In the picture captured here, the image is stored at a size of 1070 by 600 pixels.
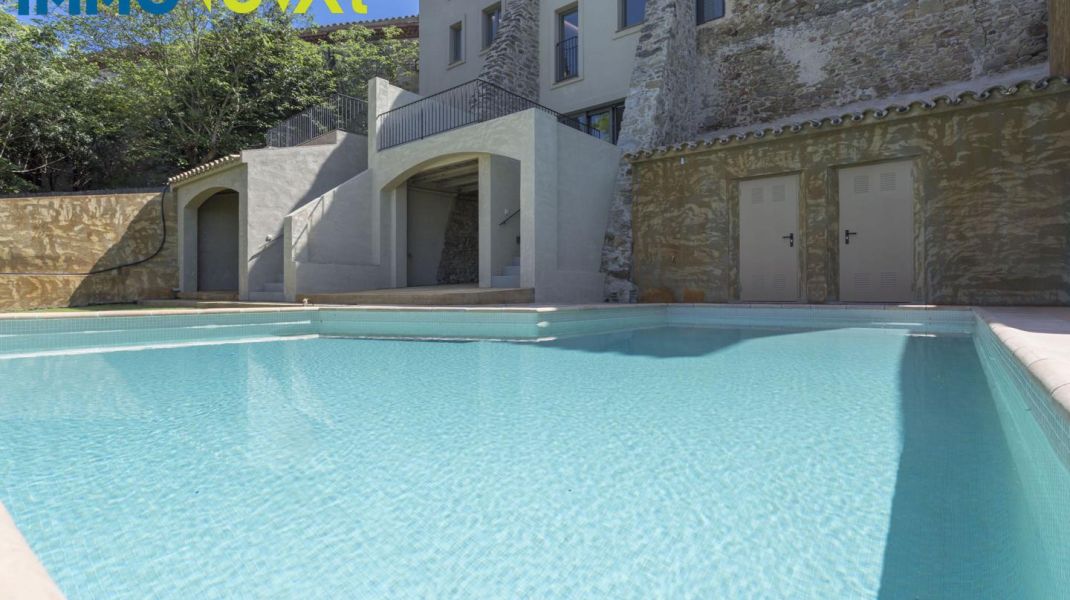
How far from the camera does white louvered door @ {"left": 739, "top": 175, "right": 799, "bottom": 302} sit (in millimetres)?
10070

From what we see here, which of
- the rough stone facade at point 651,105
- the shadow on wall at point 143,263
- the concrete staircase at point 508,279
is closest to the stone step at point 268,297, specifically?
the shadow on wall at point 143,263

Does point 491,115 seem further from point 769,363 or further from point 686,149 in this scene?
point 769,363

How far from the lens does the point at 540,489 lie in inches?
75.0

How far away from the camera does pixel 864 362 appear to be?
179 inches

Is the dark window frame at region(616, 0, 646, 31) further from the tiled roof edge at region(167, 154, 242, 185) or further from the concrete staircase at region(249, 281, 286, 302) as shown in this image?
the concrete staircase at region(249, 281, 286, 302)

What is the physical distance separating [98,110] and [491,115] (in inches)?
545

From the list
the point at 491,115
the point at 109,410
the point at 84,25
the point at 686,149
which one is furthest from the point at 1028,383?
the point at 84,25

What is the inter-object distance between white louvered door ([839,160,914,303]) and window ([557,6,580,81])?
316 inches

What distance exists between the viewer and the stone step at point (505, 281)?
10.5m

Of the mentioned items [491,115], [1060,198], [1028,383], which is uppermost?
[491,115]

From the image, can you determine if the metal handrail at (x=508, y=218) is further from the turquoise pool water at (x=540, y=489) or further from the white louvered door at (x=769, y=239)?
the turquoise pool water at (x=540, y=489)

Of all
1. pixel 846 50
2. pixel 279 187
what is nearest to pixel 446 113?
pixel 279 187

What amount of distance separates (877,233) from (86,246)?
17076 millimetres

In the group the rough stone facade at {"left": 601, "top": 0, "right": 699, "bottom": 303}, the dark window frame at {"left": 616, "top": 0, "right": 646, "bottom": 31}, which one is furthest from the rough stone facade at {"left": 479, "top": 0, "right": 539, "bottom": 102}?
the rough stone facade at {"left": 601, "top": 0, "right": 699, "bottom": 303}
